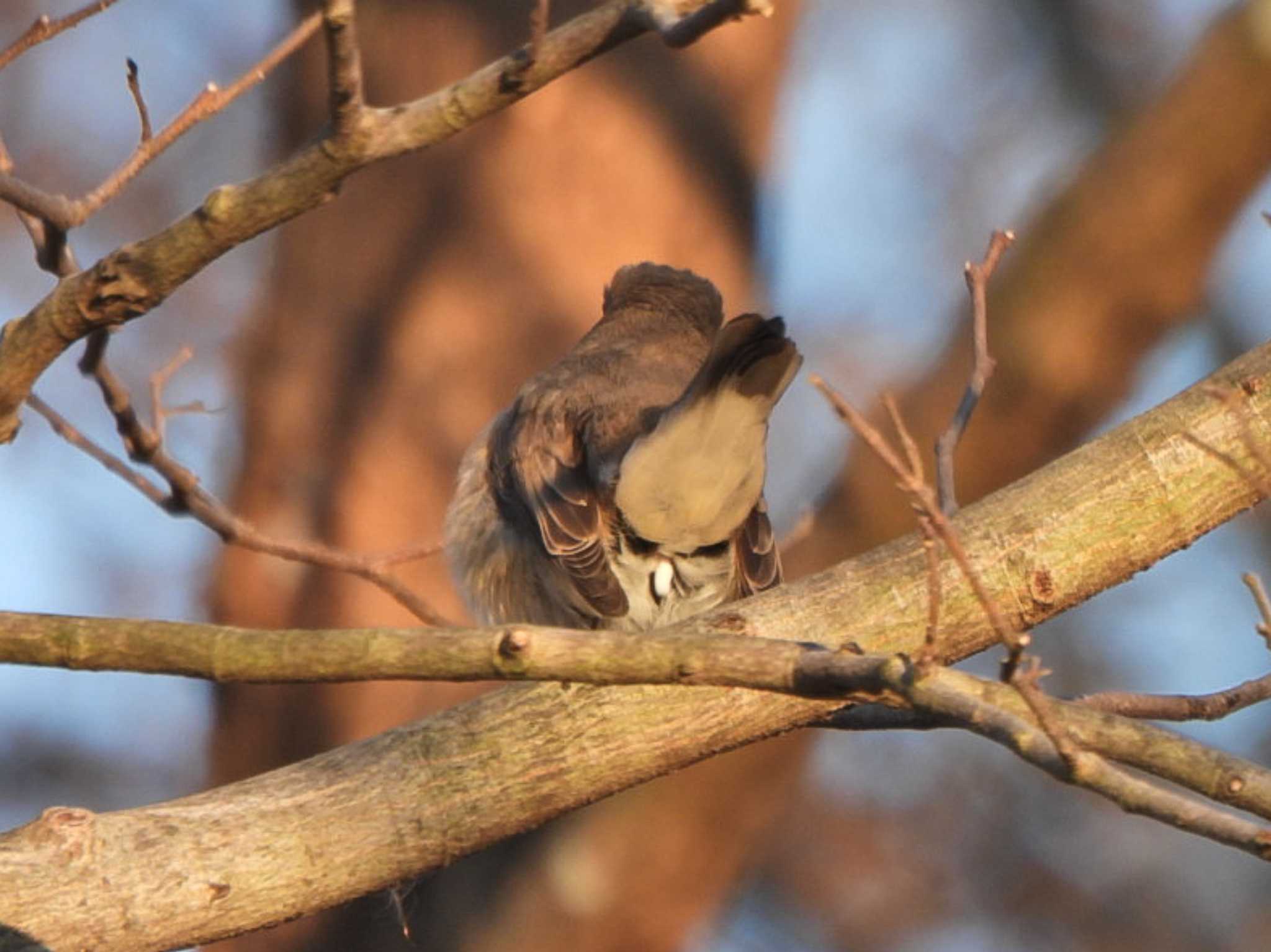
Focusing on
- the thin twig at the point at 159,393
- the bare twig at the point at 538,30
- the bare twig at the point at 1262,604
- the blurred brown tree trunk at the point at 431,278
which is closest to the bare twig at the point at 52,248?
the thin twig at the point at 159,393

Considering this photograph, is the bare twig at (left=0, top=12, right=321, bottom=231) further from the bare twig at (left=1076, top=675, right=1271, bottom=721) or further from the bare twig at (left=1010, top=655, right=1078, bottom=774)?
the bare twig at (left=1076, top=675, right=1271, bottom=721)

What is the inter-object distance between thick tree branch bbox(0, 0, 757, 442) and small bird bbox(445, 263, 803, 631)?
108 centimetres

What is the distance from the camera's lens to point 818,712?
2299 millimetres

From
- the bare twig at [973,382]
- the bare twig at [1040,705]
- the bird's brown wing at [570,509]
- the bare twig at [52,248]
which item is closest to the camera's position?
the bare twig at [1040,705]

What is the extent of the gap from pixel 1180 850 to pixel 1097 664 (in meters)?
1.01

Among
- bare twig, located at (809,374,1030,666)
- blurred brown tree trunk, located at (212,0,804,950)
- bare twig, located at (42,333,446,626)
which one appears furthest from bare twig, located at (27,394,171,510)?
blurred brown tree trunk, located at (212,0,804,950)

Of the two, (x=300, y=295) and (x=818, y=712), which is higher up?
(x=300, y=295)

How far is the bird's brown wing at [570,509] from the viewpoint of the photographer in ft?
10.5

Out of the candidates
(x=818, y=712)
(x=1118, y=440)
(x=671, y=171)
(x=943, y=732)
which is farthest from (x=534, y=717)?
(x=943, y=732)

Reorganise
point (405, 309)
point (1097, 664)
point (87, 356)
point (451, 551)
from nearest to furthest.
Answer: point (87, 356), point (451, 551), point (405, 309), point (1097, 664)

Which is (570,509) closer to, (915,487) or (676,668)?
(676,668)

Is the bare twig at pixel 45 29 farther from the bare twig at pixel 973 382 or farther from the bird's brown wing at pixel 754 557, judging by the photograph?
the bird's brown wing at pixel 754 557

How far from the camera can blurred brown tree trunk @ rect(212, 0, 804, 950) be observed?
4527mm

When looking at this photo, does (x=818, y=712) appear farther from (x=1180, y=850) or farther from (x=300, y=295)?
(x=1180, y=850)
